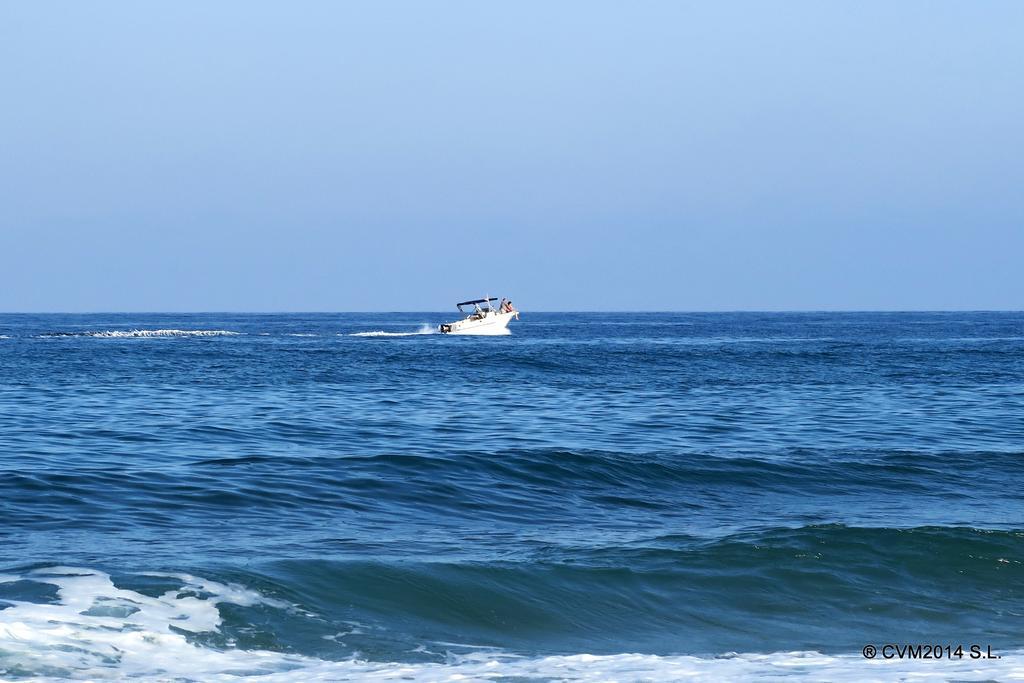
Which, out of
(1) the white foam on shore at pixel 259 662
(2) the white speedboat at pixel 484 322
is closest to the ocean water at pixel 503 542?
(1) the white foam on shore at pixel 259 662

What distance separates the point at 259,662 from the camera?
959 centimetres

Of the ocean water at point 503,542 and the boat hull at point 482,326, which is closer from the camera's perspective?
the ocean water at point 503,542

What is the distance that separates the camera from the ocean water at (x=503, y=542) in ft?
32.8

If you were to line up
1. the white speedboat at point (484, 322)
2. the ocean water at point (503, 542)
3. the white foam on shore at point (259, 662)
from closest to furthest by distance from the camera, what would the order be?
1. the white foam on shore at point (259, 662)
2. the ocean water at point (503, 542)
3. the white speedboat at point (484, 322)

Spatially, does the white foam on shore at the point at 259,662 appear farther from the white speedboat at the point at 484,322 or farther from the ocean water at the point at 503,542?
the white speedboat at the point at 484,322

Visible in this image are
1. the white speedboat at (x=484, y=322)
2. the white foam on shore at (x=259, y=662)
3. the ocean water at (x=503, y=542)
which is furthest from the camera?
the white speedboat at (x=484, y=322)

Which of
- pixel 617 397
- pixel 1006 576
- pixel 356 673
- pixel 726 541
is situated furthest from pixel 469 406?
pixel 356 673

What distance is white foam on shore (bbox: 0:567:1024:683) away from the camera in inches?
359

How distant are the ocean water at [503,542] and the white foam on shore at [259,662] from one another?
1.4 inches

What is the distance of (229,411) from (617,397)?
13.6 meters

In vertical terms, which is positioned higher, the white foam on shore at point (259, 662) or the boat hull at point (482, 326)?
the boat hull at point (482, 326)

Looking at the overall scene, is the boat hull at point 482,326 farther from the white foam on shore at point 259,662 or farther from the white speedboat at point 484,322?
the white foam on shore at point 259,662

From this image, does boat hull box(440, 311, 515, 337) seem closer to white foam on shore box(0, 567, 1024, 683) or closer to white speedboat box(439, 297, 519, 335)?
white speedboat box(439, 297, 519, 335)

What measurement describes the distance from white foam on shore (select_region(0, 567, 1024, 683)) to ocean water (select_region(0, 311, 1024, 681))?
0.04m
